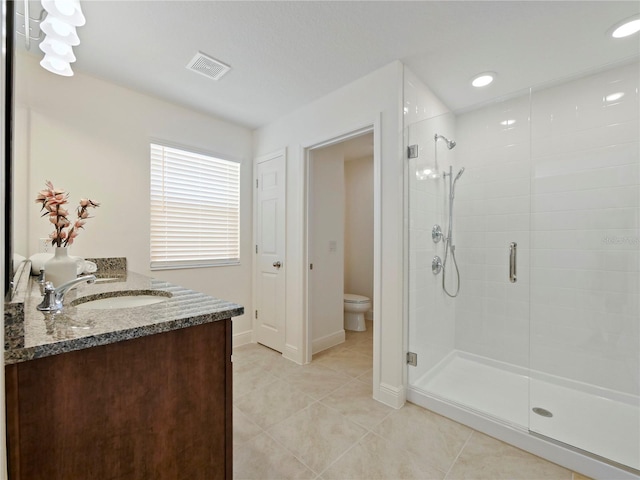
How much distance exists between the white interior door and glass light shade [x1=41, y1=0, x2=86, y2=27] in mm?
1776

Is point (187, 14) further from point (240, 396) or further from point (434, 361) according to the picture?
point (434, 361)

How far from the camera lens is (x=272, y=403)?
2.07m

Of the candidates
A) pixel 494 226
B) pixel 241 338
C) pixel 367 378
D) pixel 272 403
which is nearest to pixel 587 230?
pixel 494 226

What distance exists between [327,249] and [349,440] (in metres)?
1.88

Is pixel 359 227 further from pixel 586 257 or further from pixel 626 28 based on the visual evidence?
pixel 626 28

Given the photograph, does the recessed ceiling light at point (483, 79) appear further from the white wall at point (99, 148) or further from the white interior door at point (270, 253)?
the white wall at point (99, 148)

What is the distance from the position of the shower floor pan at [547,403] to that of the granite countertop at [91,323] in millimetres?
1741

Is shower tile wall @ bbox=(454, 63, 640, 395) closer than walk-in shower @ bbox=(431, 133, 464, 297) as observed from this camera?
Yes

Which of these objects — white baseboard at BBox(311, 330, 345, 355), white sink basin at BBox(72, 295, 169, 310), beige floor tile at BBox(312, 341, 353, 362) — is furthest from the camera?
white baseboard at BBox(311, 330, 345, 355)

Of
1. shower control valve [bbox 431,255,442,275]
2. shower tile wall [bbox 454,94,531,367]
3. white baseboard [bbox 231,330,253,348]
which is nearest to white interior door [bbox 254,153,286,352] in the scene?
white baseboard [bbox 231,330,253,348]

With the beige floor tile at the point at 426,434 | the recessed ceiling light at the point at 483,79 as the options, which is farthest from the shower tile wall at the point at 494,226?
the beige floor tile at the point at 426,434

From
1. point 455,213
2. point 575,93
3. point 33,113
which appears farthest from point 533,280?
point 33,113

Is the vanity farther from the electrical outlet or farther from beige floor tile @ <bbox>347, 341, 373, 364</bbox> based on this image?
beige floor tile @ <bbox>347, 341, 373, 364</bbox>

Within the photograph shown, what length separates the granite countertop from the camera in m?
0.70
